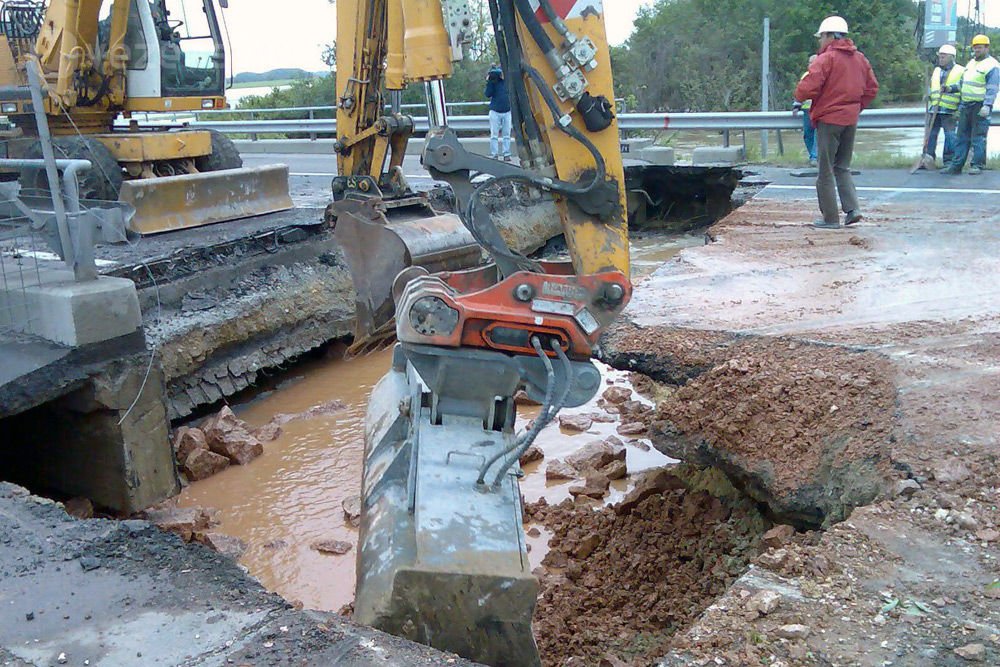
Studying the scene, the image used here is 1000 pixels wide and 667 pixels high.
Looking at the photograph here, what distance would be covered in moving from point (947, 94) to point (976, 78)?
0.46 m

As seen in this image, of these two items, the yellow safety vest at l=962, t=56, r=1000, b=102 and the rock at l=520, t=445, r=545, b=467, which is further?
the yellow safety vest at l=962, t=56, r=1000, b=102

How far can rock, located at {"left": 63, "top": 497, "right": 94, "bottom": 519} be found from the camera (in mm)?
5156

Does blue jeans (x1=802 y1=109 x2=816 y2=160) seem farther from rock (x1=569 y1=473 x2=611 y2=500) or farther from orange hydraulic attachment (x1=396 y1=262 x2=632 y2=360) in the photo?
orange hydraulic attachment (x1=396 y1=262 x2=632 y2=360)

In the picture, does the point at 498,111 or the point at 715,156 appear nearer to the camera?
the point at 715,156

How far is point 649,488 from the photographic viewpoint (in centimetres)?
517

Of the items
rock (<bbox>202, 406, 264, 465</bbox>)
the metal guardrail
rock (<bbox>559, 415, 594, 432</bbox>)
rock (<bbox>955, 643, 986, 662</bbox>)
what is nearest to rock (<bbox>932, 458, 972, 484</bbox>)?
rock (<bbox>955, 643, 986, 662</bbox>)

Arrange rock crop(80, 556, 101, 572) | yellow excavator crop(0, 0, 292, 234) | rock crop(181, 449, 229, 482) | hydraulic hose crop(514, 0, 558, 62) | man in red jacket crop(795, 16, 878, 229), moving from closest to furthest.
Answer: rock crop(80, 556, 101, 572), hydraulic hose crop(514, 0, 558, 62), rock crop(181, 449, 229, 482), man in red jacket crop(795, 16, 878, 229), yellow excavator crop(0, 0, 292, 234)

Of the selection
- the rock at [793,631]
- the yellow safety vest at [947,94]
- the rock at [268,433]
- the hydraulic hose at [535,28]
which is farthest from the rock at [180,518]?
the yellow safety vest at [947,94]

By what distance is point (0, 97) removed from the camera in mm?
9625

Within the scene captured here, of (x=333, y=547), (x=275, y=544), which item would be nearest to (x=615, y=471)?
(x=333, y=547)

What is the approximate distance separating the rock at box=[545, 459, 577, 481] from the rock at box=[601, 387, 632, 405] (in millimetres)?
1211

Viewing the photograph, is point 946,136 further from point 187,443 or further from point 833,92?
point 187,443

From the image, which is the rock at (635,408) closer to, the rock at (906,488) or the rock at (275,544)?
the rock at (275,544)

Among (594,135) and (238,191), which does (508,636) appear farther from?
(238,191)
